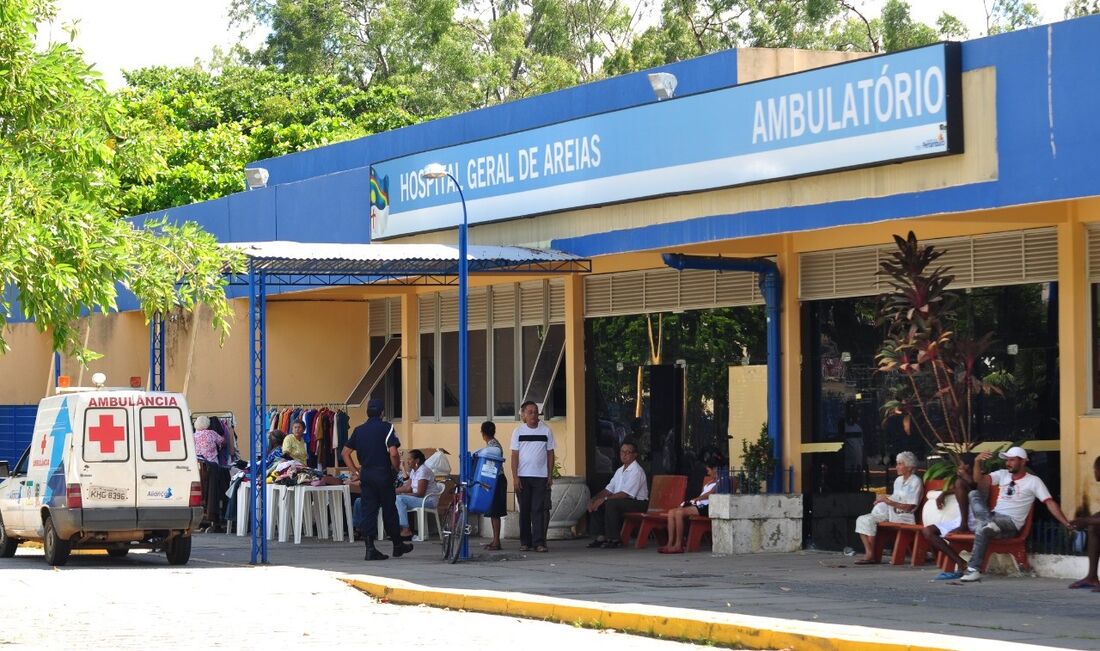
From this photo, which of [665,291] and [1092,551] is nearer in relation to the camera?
[1092,551]

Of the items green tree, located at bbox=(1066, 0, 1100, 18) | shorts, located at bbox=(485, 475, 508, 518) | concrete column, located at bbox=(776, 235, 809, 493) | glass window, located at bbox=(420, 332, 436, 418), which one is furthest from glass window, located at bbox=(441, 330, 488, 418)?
green tree, located at bbox=(1066, 0, 1100, 18)

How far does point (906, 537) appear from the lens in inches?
684

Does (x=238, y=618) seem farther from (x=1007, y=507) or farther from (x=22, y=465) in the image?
(x=22, y=465)

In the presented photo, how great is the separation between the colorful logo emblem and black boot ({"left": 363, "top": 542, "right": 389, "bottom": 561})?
6.46 m

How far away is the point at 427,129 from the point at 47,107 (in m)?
9.03

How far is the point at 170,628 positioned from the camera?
13344 millimetres

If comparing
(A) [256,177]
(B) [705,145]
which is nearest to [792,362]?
(B) [705,145]

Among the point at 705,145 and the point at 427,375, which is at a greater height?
the point at 705,145

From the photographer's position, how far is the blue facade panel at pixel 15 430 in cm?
3506

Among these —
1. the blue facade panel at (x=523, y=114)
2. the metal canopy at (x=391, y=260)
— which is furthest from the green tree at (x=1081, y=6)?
the metal canopy at (x=391, y=260)

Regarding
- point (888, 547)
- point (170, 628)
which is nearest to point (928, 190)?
point (888, 547)

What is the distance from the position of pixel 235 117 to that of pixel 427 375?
33301 millimetres

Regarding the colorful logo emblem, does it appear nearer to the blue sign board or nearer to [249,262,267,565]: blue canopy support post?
the blue sign board

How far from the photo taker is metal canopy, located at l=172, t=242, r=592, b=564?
19141 millimetres
